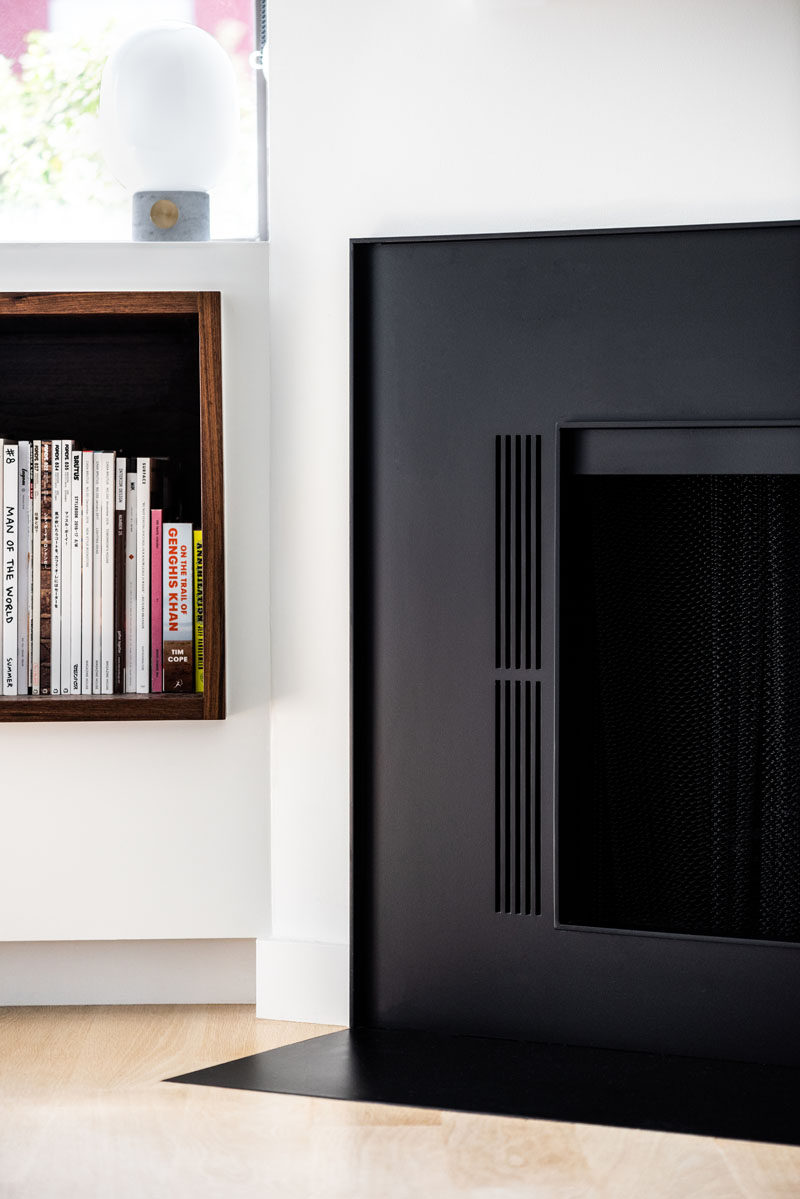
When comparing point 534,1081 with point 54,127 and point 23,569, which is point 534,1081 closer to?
point 23,569

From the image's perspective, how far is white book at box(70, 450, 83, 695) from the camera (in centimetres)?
161

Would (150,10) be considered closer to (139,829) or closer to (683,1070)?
(139,829)

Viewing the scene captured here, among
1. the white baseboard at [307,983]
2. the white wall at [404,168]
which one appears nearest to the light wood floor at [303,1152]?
the white baseboard at [307,983]

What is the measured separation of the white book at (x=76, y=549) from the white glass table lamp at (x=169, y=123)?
1.11 ft

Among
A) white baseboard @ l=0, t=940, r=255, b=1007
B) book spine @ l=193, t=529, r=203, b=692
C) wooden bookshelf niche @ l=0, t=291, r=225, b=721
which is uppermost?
wooden bookshelf niche @ l=0, t=291, r=225, b=721

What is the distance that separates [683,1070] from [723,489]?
2.22ft

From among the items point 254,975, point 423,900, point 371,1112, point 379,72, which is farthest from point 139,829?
point 379,72

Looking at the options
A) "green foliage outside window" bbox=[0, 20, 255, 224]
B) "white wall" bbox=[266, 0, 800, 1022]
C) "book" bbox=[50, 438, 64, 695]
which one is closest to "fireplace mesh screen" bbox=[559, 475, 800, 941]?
"white wall" bbox=[266, 0, 800, 1022]

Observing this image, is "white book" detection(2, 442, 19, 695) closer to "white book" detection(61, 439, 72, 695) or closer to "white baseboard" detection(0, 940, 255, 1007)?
"white book" detection(61, 439, 72, 695)

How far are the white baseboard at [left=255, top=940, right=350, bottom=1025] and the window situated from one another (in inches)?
39.7

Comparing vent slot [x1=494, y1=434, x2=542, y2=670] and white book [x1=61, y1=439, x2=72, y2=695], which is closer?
vent slot [x1=494, y1=434, x2=542, y2=670]

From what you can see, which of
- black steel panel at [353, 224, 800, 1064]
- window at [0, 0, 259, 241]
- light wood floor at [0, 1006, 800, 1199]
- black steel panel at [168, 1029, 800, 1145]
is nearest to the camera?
light wood floor at [0, 1006, 800, 1199]

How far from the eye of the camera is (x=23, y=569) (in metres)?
1.61

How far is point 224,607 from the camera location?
1.60 m
